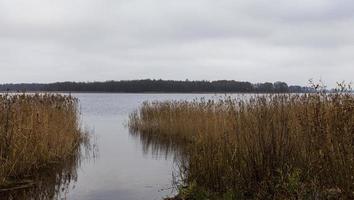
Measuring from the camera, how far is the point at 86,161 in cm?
1317

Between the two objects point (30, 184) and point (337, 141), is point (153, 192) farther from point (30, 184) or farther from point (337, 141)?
point (337, 141)

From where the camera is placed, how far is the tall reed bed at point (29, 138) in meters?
9.73

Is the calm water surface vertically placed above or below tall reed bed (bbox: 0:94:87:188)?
below

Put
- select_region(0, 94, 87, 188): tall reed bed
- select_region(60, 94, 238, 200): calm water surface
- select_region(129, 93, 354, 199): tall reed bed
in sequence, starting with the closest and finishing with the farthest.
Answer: select_region(129, 93, 354, 199): tall reed bed → select_region(60, 94, 238, 200): calm water surface → select_region(0, 94, 87, 188): tall reed bed

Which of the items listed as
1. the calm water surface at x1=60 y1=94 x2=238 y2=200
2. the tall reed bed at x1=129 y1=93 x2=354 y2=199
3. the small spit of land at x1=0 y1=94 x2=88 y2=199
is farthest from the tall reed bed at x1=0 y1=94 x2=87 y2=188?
the tall reed bed at x1=129 y1=93 x2=354 y2=199

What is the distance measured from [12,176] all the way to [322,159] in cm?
599

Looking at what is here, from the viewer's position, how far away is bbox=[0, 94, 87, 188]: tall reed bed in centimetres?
973

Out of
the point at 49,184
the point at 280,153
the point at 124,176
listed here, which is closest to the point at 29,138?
the point at 49,184

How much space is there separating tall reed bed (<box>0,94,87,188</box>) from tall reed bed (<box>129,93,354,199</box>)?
129 inches

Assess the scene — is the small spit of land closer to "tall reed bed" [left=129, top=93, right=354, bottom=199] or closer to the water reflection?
the water reflection

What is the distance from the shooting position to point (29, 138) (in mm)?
10625

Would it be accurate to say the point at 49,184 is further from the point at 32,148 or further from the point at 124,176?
the point at 124,176

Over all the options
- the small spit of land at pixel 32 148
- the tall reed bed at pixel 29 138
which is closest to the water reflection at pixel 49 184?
the small spit of land at pixel 32 148

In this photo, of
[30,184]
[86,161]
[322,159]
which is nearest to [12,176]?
[30,184]
